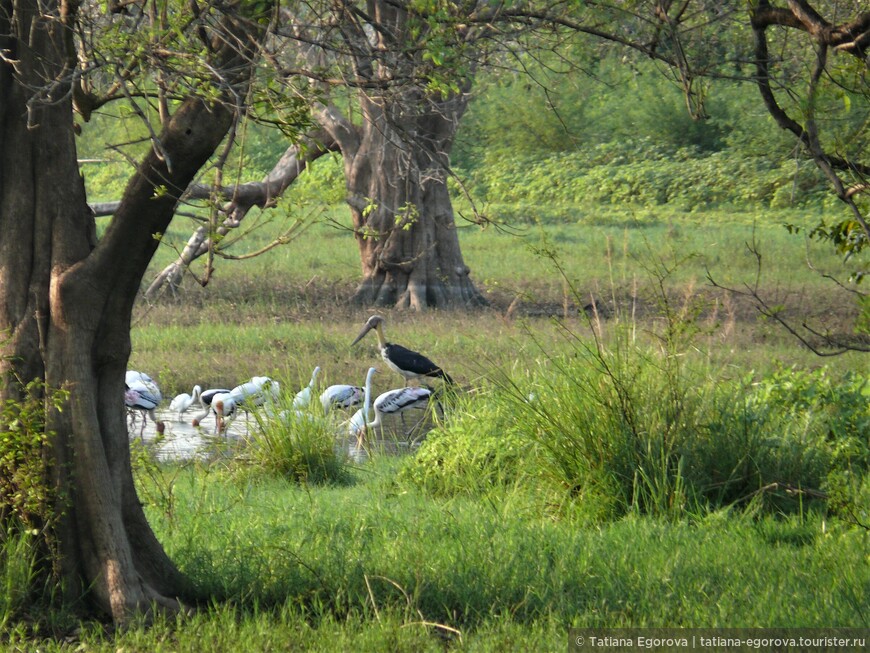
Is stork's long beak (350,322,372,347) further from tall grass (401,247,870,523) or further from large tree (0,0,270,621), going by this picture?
large tree (0,0,270,621)

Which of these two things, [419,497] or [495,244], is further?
[495,244]

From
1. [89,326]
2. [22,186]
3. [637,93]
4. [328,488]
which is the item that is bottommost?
[328,488]

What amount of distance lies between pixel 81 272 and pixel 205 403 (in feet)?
22.8

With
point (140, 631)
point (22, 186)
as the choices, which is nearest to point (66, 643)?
point (140, 631)

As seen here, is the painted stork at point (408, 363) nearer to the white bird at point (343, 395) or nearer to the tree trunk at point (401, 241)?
the white bird at point (343, 395)

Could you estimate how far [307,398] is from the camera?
965 centimetres

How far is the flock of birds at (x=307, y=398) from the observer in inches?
383

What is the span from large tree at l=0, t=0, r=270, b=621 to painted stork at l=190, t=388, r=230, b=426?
6176 mm

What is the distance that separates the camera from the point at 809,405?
26.8 ft

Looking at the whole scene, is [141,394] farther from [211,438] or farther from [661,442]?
[661,442]

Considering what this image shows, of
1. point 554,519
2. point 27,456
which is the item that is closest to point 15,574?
point 27,456

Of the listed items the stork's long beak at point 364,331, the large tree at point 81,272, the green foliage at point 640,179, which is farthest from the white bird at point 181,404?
the green foliage at point 640,179

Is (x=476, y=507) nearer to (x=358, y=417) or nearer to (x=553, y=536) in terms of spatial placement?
(x=553, y=536)

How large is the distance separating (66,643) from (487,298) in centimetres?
1586
